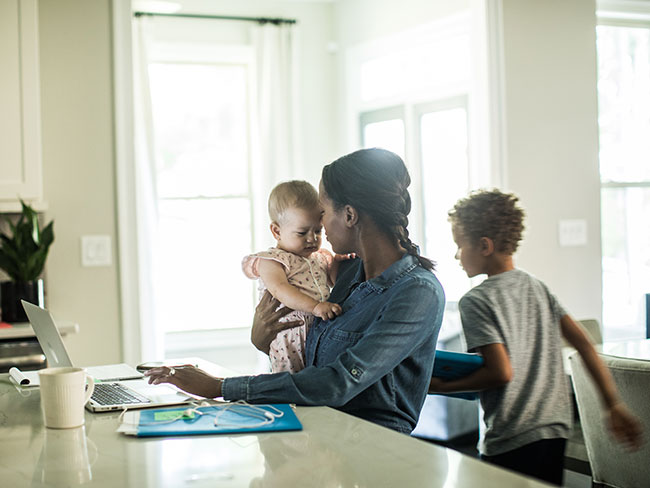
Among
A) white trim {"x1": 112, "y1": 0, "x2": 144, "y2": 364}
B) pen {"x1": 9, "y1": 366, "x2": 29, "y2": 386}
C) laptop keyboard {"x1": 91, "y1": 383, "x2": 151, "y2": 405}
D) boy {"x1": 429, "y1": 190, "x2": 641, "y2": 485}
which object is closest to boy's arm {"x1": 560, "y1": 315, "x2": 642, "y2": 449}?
boy {"x1": 429, "y1": 190, "x2": 641, "y2": 485}

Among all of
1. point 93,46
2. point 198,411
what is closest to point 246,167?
point 93,46

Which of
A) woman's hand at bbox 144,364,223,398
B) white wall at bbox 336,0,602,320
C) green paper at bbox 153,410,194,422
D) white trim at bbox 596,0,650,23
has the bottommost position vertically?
green paper at bbox 153,410,194,422

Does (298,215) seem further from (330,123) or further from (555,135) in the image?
(330,123)

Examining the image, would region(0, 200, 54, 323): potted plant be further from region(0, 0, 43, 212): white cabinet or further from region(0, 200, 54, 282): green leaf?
region(0, 0, 43, 212): white cabinet

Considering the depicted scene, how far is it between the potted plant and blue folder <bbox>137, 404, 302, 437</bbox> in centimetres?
192

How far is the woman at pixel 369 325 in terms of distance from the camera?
1.64 metres

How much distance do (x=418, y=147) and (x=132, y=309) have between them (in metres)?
2.14

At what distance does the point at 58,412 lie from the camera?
152cm

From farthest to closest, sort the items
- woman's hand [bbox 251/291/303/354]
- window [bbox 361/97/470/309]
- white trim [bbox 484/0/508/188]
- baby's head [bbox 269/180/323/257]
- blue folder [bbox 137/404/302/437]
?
window [bbox 361/97/470/309] < white trim [bbox 484/0/508/188] < baby's head [bbox 269/180/323/257] < woman's hand [bbox 251/291/303/354] < blue folder [bbox 137/404/302/437]

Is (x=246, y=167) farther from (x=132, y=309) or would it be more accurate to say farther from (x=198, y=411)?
(x=198, y=411)

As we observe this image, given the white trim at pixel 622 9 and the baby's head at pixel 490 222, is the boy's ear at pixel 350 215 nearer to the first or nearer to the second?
the baby's head at pixel 490 222

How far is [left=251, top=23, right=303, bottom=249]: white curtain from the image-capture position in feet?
16.9

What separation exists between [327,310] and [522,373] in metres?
0.56

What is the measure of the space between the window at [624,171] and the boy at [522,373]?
2973mm
